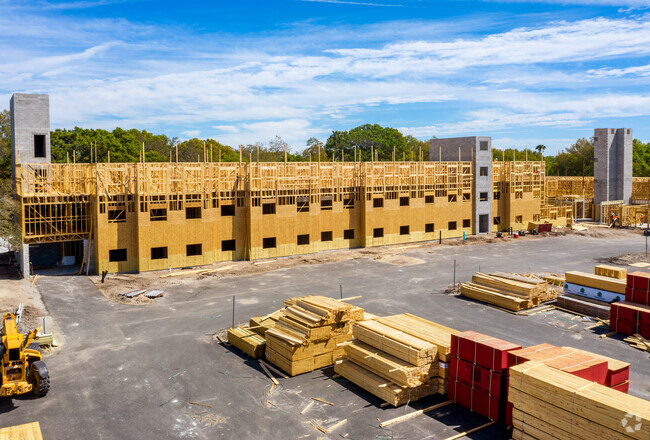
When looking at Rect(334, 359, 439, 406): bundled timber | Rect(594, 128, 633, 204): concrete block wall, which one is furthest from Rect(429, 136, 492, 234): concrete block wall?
Rect(334, 359, 439, 406): bundled timber

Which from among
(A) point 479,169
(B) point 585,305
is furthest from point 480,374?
(A) point 479,169

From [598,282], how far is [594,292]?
0.57 m

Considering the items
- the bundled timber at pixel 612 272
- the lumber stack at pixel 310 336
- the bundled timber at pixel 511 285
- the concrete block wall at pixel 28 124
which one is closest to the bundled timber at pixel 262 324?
the lumber stack at pixel 310 336

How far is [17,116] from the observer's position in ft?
111

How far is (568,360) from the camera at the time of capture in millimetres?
15031

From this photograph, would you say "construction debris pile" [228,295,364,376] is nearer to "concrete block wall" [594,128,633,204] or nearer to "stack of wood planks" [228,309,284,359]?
"stack of wood planks" [228,309,284,359]

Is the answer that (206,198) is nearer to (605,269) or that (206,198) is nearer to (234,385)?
(234,385)

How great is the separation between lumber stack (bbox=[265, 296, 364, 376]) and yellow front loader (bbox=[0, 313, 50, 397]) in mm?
7622

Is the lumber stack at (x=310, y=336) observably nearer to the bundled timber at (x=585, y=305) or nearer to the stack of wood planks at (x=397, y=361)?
the stack of wood planks at (x=397, y=361)

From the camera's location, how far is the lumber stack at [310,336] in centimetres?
1878

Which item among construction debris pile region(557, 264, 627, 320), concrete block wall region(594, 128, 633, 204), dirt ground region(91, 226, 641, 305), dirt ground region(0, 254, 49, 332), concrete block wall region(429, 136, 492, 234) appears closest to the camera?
dirt ground region(0, 254, 49, 332)

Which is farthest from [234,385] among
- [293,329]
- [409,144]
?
[409,144]

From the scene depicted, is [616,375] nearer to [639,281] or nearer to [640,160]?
[639,281]

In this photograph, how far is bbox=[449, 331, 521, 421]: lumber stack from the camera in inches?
604
